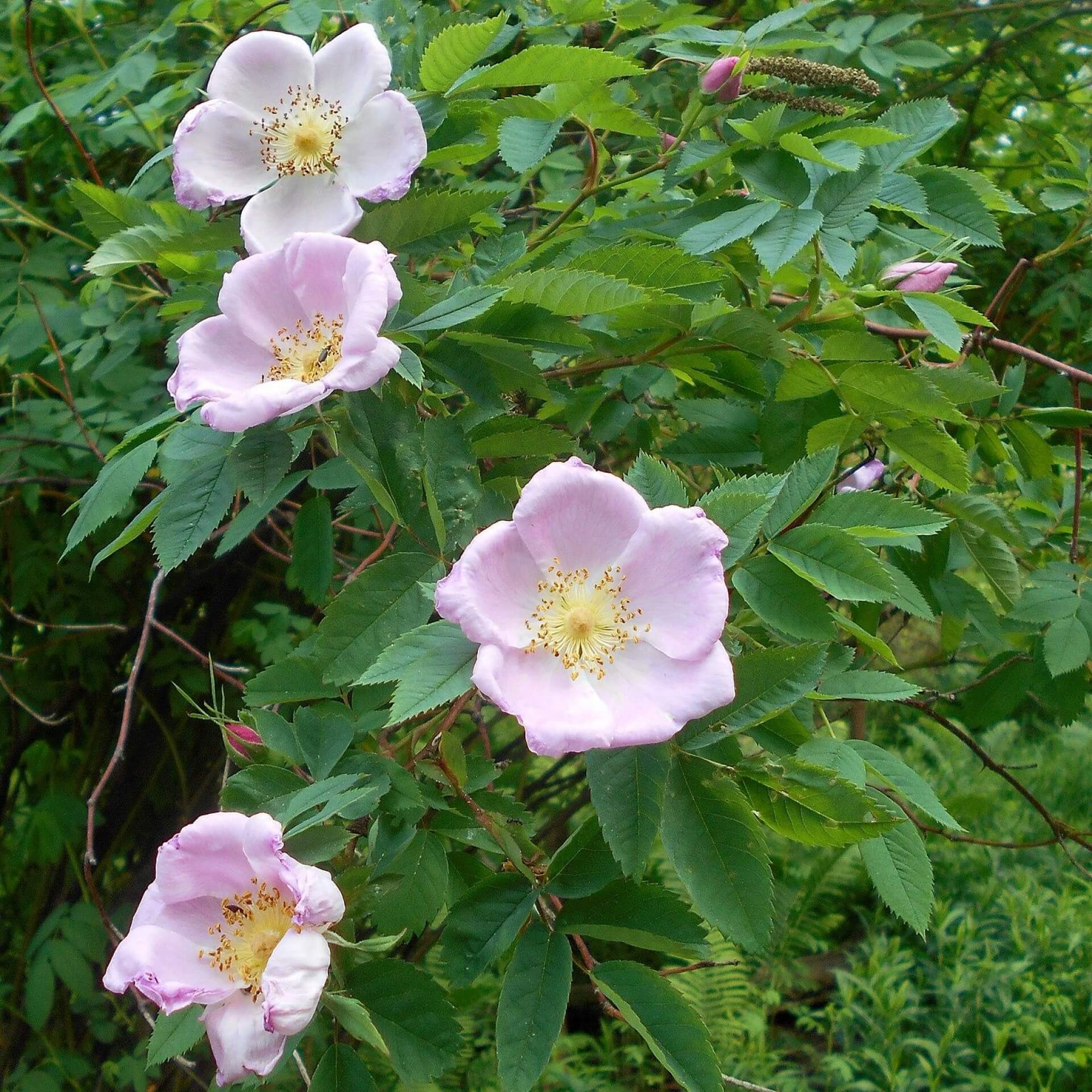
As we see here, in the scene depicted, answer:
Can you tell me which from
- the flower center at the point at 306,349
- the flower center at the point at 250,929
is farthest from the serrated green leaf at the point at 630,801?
the flower center at the point at 306,349

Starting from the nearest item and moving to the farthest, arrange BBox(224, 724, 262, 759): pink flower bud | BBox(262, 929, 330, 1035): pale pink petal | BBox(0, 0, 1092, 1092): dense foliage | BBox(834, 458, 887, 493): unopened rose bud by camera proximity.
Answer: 1. BBox(262, 929, 330, 1035): pale pink petal
2. BBox(0, 0, 1092, 1092): dense foliage
3. BBox(224, 724, 262, 759): pink flower bud
4. BBox(834, 458, 887, 493): unopened rose bud

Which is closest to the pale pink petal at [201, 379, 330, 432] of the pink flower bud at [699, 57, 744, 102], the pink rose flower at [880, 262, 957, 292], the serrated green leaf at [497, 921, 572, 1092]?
the serrated green leaf at [497, 921, 572, 1092]

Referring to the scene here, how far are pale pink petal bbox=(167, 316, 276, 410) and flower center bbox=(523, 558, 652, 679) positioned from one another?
289 mm

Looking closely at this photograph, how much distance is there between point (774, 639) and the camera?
85cm

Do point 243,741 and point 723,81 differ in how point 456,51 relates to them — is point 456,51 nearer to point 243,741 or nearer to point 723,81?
point 723,81

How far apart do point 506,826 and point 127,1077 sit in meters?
1.62

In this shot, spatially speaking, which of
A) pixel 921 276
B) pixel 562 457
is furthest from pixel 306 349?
pixel 921 276

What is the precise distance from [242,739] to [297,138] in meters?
0.54

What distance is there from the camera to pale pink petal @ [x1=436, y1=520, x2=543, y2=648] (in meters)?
0.63

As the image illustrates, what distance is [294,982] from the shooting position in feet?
1.99

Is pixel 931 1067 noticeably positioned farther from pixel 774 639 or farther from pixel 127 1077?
pixel 774 639

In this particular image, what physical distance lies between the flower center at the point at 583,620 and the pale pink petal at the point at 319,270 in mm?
275

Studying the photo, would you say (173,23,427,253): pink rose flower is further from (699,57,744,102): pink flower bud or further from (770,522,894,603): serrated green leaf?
(770,522,894,603): serrated green leaf

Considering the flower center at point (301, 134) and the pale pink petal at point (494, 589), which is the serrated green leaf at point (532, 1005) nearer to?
the pale pink petal at point (494, 589)
